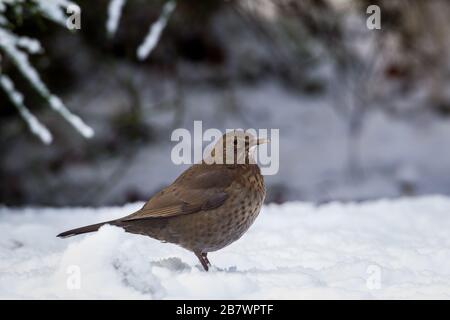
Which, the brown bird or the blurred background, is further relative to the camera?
the blurred background

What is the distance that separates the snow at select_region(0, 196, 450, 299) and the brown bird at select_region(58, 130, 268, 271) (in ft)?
0.33

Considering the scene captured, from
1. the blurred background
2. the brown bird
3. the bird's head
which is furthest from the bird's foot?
the blurred background

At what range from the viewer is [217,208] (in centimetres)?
300

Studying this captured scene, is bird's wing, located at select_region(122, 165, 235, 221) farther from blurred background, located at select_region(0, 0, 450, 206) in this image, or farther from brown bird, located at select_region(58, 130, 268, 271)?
blurred background, located at select_region(0, 0, 450, 206)

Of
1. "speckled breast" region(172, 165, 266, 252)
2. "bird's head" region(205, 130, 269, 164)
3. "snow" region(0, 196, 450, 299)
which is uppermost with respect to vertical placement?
"bird's head" region(205, 130, 269, 164)

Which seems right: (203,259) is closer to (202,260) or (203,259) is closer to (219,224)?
(202,260)

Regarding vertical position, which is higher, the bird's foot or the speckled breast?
the speckled breast

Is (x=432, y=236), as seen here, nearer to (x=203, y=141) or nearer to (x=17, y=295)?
(x=17, y=295)

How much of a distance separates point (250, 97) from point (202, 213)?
14.4ft

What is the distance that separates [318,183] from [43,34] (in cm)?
259

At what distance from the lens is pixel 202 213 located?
2.99 meters

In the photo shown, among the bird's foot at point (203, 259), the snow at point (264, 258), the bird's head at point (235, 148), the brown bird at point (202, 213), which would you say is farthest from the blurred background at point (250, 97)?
the bird's foot at point (203, 259)

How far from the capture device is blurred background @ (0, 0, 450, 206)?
637cm

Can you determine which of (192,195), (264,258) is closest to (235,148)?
(192,195)
